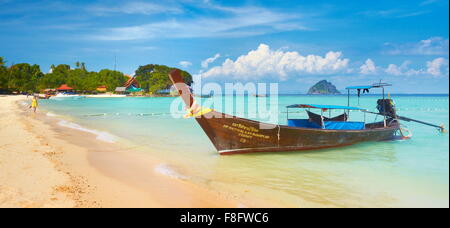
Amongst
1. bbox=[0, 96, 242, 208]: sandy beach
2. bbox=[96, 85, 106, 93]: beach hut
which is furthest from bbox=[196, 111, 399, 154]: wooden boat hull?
bbox=[96, 85, 106, 93]: beach hut

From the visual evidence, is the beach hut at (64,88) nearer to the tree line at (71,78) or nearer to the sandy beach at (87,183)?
the tree line at (71,78)

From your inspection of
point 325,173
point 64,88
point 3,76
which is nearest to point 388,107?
point 325,173

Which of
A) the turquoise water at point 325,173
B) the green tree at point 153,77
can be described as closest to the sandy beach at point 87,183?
the turquoise water at point 325,173

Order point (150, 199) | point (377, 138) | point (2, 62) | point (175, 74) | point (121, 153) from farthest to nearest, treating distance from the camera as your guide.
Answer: point (2, 62), point (377, 138), point (121, 153), point (175, 74), point (150, 199)

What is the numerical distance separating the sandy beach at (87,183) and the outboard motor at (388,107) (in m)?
10.9

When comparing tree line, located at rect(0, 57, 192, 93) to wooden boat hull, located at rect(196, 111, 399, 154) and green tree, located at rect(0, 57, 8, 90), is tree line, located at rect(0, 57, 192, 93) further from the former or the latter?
wooden boat hull, located at rect(196, 111, 399, 154)

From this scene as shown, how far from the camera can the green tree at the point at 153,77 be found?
88812 millimetres

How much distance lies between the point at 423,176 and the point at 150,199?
23.0ft

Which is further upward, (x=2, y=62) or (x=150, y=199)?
(x=2, y=62)

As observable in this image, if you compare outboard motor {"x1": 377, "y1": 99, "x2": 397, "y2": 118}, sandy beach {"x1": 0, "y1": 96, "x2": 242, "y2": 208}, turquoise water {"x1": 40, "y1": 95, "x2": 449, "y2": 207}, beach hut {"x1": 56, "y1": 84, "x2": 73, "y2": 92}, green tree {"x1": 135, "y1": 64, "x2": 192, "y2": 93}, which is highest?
green tree {"x1": 135, "y1": 64, "x2": 192, "y2": 93}

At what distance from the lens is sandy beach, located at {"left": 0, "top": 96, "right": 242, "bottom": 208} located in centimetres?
486

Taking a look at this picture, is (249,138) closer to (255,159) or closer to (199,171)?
(255,159)
